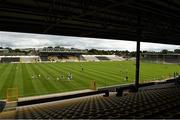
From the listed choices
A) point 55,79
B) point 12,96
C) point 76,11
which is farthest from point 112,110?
point 55,79

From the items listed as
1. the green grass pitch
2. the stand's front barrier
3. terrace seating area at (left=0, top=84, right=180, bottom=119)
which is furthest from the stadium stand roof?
the green grass pitch

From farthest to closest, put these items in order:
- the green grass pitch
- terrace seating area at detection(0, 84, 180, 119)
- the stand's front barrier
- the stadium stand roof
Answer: the green grass pitch, the stand's front barrier, the stadium stand roof, terrace seating area at detection(0, 84, 180, 119)

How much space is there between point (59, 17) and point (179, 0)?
7472 mm

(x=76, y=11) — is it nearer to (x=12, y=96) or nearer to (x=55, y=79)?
(x=12, y=96)

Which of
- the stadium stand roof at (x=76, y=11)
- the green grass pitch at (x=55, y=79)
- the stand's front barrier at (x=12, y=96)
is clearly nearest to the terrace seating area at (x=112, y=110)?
the stand's front barrier at (x=12, y=96)

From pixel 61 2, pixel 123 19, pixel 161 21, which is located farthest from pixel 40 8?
pixel 161 21

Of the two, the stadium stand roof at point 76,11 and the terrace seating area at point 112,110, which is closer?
the terrace seating area at point 112,110

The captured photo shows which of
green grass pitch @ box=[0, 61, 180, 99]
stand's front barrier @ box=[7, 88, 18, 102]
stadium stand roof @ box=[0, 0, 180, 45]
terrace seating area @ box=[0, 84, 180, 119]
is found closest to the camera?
terrace seating area @ box=[0, 84, 180, 119]

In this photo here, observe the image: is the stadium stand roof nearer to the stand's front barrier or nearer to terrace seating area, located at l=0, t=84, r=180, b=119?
terrace seating area, located at l=0, t=84, r=180, b=119

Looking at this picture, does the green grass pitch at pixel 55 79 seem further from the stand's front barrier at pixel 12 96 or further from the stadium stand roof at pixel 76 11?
the stadium stand roof at pixel 76 11

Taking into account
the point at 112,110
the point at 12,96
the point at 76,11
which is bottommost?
the point at 12,96

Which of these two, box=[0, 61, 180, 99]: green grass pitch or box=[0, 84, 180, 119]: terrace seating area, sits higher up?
box=[0, 84, 180, 119]: terrace seating area

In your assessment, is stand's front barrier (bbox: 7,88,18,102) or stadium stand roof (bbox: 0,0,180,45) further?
stand's front barrier (bbox: 7,88,18,102)

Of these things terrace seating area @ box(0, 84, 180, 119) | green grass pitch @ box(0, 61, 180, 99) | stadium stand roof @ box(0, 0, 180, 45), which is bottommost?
green grass pitch @ box(0, 61, 180, 99)
